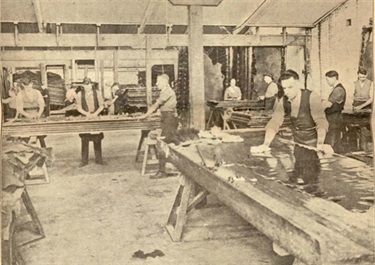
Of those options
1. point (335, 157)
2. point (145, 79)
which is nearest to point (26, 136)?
point (145, 79)

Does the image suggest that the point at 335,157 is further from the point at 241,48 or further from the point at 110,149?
the point at 110,149

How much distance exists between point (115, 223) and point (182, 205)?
0.38 metres

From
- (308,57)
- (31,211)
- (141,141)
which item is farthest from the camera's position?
(308,57)

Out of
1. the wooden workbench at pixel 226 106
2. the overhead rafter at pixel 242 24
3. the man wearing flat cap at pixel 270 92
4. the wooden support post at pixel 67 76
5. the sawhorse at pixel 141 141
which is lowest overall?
the sawhorse at pixel 141 141

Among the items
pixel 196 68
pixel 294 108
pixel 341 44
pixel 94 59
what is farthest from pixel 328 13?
pixel 94 59

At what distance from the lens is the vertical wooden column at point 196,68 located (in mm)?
2568

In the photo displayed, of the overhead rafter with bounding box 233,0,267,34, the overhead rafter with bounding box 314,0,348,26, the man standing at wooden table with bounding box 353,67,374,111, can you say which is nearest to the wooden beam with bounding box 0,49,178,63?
the overhead rafter with bounding box 233,0,267,34

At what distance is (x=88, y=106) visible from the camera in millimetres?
2449

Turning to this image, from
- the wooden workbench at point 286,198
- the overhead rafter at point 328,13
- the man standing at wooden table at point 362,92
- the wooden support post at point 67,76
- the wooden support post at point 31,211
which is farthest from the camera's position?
the overhead rafter at point 328,13

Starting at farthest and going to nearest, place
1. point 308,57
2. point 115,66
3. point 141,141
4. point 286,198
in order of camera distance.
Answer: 1. point 308,57
2. point 141,141
3. point 115,66
4. point 286,198

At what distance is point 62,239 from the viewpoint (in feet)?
7.59

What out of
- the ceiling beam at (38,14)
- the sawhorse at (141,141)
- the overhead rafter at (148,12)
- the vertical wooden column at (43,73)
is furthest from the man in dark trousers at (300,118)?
the ceiling beam at (38,14)

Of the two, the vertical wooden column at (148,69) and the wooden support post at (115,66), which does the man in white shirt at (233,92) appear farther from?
the wooden support post at (115,66)

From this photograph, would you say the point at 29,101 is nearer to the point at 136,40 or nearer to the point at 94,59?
the point at 94,59
